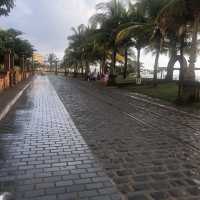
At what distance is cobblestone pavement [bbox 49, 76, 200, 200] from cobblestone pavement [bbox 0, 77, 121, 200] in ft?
0.96

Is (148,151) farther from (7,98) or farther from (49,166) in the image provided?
(7,98)

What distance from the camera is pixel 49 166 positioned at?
5375 millimetres

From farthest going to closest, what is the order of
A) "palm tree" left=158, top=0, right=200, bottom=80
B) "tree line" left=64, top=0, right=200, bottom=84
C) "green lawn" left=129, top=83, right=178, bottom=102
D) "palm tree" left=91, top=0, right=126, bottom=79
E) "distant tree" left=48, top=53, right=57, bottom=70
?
"distant tree" left=48, top=53, right=57, bottom=70, "palm tree" left=91, top=0, right=126, bottom=79, "green lawn" left=129, top=83, right=178, bottom=102, "tree line" left=64, top=0, right=200, bottom=84, "palm tree" left=158, top=0, right=200, bottom=80

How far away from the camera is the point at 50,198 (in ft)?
13.3

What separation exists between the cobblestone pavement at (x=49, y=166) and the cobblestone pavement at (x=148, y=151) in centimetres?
29

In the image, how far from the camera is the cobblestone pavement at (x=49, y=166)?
427 cm

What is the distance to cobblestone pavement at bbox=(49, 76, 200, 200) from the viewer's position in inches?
177

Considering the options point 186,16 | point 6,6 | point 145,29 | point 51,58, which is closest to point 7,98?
point 6,6

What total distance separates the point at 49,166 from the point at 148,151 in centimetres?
230

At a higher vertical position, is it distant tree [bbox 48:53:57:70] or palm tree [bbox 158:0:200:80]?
distant tree [bbox 48:53:57:70]

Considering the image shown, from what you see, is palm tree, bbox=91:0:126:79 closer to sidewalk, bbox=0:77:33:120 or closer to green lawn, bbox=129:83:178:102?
green lawn, bbox=129:83:178:102

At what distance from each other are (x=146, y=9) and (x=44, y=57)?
133982 millimetres

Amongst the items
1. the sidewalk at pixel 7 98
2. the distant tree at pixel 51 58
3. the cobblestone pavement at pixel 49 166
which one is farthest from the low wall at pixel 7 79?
the distant tree at pixel 51 58

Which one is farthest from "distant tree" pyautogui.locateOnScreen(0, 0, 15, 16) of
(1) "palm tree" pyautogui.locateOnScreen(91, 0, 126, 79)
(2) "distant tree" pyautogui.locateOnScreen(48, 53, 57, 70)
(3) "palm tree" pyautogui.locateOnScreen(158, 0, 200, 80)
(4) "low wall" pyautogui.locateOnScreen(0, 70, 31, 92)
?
(2) "distant tree" pyautogui.locateOnScreen(48, 53, 57, 70)
